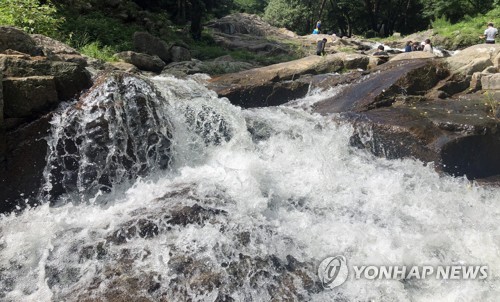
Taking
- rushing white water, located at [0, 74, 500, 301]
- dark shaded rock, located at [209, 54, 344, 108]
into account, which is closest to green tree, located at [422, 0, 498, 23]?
dark shaded rock, located at [209, 54, 344, 108]

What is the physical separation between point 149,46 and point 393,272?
1277 cm

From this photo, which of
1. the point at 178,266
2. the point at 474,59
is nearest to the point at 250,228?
the point at 178,266

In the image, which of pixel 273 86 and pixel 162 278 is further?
pixel 273 86

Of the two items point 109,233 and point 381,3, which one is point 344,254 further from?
point 381,3

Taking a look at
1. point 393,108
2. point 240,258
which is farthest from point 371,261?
point 393,108

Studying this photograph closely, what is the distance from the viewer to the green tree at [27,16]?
851 cm

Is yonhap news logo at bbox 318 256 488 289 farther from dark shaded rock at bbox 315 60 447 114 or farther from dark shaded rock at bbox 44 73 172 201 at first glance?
dark shaded rock at bbox 315 60 447 114

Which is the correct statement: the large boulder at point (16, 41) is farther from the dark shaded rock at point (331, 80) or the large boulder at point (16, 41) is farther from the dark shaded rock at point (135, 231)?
the dark shaded rock at point (331, 80)

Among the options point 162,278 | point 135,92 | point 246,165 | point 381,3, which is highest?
point 381,3

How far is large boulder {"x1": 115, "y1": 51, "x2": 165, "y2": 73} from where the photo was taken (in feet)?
37.9

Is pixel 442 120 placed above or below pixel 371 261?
above

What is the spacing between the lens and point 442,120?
769cm

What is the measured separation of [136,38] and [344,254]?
1257cm

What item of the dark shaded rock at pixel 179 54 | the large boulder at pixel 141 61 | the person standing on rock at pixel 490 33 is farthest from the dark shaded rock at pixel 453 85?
the dark shaded rock at pixel 179 54
